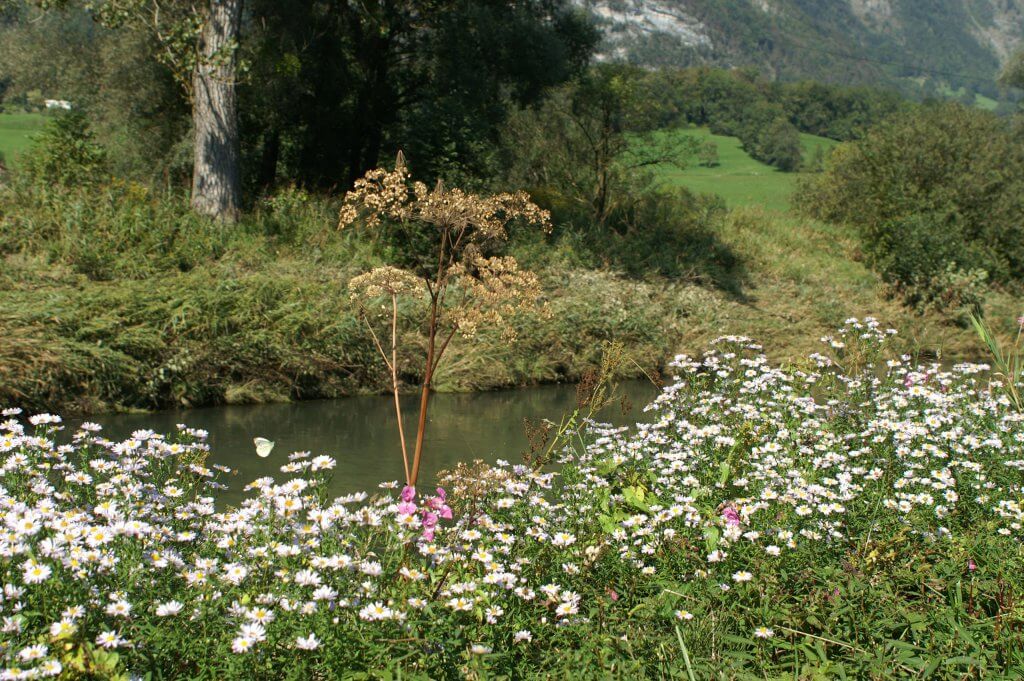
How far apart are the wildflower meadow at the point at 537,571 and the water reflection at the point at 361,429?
7.12 feet

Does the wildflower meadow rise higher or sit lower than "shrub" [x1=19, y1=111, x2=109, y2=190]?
higher

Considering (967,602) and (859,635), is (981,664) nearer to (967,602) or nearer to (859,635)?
(859,635)

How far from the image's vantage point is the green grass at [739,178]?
29703 mm

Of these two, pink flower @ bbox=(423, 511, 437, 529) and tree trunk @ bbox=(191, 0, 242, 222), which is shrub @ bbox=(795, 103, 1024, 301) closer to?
tree trunk @ bbox=(191, 0, 242, 222)

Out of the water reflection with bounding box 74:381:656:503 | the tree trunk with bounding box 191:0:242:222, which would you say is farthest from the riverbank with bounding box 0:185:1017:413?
the tree trunk with bounding box 191:0:242:222

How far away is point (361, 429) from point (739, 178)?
Answer: 35489mm

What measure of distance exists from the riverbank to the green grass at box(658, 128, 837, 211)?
10.6m

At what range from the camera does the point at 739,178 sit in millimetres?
40750

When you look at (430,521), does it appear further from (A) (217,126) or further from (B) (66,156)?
(B) (66,156)

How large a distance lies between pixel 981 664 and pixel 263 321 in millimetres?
7647

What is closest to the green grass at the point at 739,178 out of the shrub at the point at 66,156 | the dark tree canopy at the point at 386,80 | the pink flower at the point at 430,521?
the dark tree canopy at the point at 386,80

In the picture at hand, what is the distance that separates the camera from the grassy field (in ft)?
64.8

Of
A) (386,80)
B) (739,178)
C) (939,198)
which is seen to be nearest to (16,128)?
(386,80)

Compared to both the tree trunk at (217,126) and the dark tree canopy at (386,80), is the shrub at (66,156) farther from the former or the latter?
the dark tree canopy at (386,80)
